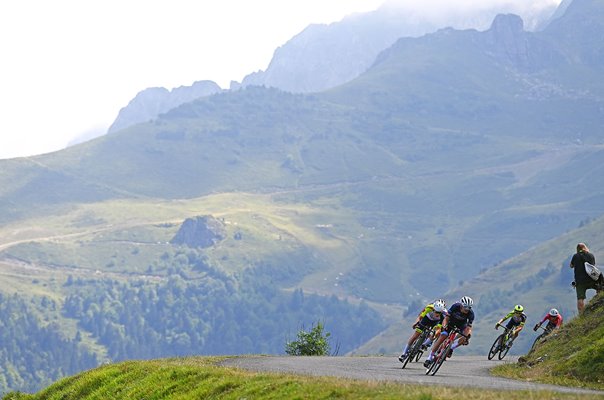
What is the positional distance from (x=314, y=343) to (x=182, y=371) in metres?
30.3

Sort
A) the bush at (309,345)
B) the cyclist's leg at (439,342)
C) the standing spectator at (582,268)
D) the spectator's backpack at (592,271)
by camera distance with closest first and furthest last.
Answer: the cyclist's leg at (439,342)
the spectator's backpack at (592,271)
the standing spectator at (582,268)
the bush at (309,345)

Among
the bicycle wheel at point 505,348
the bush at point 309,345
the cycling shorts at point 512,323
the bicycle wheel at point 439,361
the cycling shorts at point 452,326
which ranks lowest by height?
the bush at point 309,345

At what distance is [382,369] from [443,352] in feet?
14.6

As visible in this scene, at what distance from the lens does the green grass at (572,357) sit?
3503 centimetres

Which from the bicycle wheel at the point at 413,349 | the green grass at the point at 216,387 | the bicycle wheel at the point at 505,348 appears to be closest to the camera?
the green grass at the point at 216,387

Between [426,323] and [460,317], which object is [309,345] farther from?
[460,317]

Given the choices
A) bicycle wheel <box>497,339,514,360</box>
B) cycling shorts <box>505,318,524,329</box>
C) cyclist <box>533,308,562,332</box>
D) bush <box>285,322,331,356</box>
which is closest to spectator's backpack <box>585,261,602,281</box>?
cyclist <box>533,308,562,332</box>

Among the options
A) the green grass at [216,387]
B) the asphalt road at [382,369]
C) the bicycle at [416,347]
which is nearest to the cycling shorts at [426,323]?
the bicycle at [416,347]

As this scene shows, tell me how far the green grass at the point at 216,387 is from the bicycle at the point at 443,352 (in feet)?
25.7

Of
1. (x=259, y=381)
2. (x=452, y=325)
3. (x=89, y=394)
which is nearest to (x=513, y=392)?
(x=259, y=381)

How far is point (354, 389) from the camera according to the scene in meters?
27.0

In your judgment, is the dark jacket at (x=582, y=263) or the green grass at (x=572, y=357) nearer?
the green grass at (x=572, y=357)

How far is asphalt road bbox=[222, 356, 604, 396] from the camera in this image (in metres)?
34.2

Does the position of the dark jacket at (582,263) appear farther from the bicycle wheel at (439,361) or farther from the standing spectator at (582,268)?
the bicycle wheel at (439,361)
